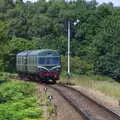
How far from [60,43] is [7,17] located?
17486 millimetres

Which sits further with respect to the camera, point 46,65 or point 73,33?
point 73,33

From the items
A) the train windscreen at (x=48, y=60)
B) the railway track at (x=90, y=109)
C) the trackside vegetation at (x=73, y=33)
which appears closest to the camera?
the railway track at (x=90, y=109)

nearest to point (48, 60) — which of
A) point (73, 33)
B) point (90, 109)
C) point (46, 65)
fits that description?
point (46, 65)

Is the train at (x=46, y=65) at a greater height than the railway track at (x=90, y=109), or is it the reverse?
the train at (x=46, y=65)

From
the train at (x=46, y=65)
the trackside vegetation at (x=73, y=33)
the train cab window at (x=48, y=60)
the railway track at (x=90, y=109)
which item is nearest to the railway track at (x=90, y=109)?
the railway track at (x=90, y=109)

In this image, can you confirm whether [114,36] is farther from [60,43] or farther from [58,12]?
[58,12]

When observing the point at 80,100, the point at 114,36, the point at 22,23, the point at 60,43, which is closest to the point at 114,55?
the point at 114,36

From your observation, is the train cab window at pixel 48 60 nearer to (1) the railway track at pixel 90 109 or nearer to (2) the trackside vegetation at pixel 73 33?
(1) the railway track at pixel 90 109

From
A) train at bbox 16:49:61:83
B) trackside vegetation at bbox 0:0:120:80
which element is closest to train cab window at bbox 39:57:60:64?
train at bbox 16:49:61:83

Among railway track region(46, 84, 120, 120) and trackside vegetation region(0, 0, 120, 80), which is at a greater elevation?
trackside vegetation region(0, 0, 120, 80)

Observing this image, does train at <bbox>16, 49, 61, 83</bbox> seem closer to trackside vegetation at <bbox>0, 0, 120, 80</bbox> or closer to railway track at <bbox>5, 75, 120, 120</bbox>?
railway track at <bbox>5, 75, 120, 120</bbox>

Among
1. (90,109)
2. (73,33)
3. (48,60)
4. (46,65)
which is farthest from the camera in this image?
(73,33)

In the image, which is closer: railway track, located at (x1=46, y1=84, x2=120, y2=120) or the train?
railway track, located at (x1=46, y1=84, x2=120, y2=120)

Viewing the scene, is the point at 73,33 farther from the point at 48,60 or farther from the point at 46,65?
the point at 46,65
